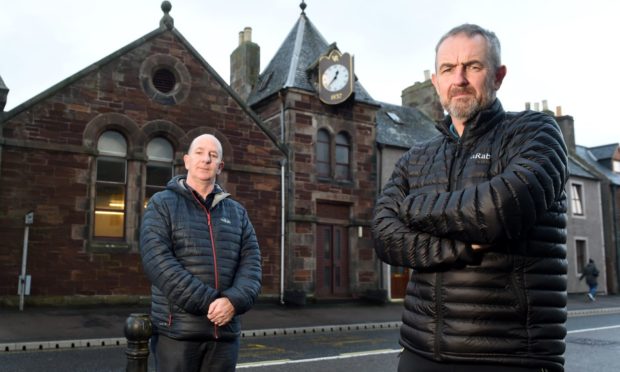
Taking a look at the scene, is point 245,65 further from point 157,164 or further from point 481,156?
point 481,156

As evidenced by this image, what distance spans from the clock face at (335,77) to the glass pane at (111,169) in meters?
7.44

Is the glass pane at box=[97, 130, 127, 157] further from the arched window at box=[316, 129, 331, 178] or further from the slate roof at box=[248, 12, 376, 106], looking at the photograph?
the arched window at box=[316, 129, 331, 178]

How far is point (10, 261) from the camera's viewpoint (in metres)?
14.0

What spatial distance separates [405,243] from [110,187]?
14721mm

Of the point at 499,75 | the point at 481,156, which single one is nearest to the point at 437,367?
the point at 481,156

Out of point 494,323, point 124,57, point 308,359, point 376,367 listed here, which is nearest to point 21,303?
point 124,57

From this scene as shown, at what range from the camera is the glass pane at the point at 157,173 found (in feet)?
54.0

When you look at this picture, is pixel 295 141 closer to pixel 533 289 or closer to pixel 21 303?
pixel 21 303

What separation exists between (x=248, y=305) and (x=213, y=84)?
1488 cm

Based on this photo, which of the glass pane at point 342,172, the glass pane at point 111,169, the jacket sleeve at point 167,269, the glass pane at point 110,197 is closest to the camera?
the jacket sleeve at point 167,269

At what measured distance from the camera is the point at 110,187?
15820mm

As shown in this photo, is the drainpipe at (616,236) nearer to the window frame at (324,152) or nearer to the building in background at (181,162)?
the building in background at (181,162)

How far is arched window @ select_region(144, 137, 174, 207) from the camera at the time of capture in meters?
16.4

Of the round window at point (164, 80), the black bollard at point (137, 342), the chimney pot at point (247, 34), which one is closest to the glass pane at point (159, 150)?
the round window at point (164, 80)
